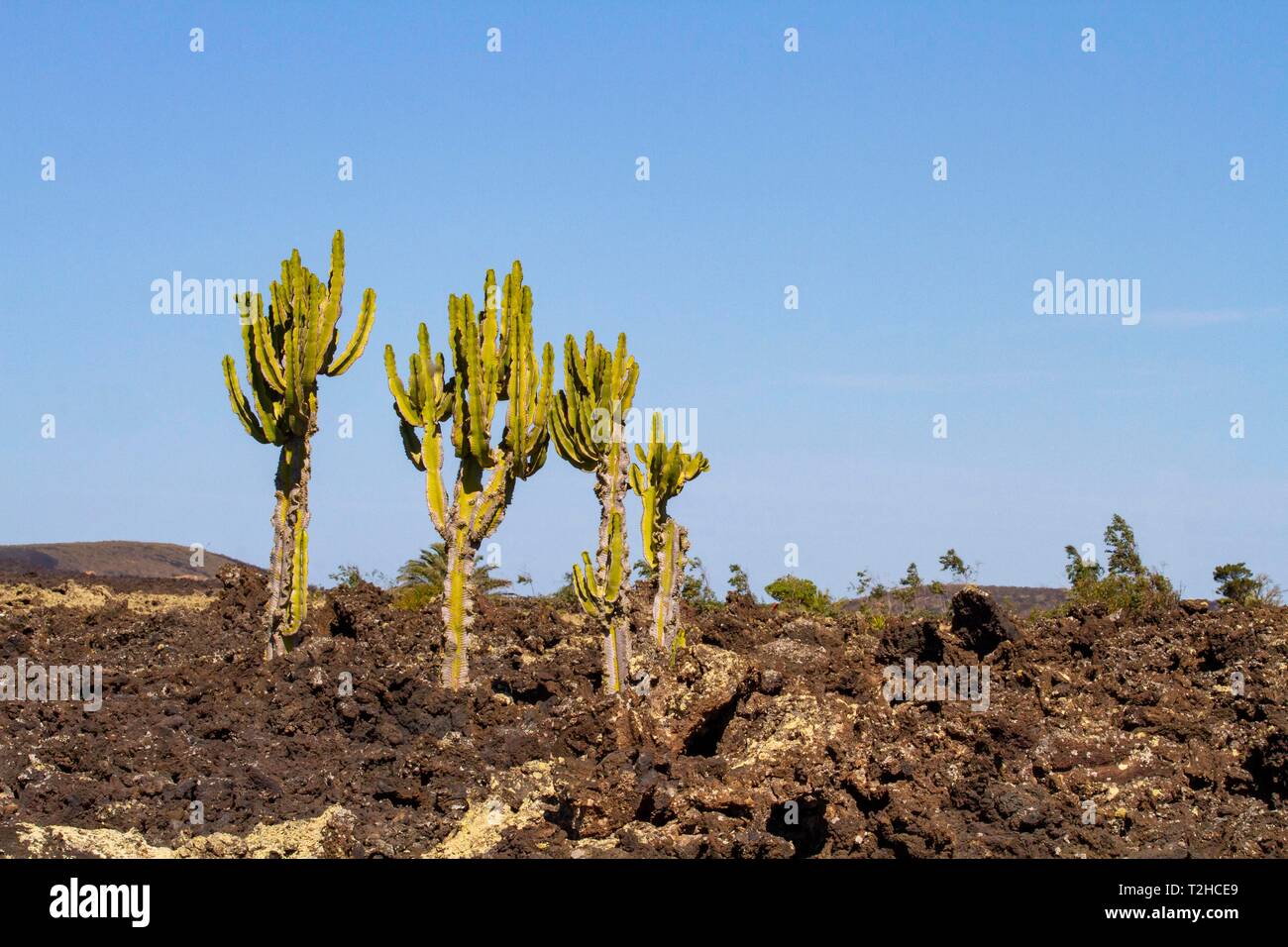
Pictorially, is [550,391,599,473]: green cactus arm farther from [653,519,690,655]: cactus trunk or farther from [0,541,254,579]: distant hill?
[0,541,254,579]: distant hill

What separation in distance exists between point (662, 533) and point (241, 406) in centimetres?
524

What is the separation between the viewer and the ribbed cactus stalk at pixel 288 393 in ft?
57.4

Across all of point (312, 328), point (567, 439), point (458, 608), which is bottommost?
point (458, 608)

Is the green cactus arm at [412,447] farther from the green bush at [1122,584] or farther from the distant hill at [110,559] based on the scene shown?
the distant hill at [110,559]

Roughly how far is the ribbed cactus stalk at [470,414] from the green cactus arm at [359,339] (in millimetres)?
937

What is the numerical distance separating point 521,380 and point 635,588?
5528 millimetres

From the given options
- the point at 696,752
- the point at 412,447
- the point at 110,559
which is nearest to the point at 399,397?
the point at 412,447

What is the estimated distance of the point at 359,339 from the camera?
59.1 ft

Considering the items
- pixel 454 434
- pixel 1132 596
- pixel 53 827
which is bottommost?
pixel 53 827

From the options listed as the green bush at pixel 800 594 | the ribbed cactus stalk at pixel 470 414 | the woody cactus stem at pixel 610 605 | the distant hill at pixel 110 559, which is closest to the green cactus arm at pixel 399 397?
the ribbed cactus stalk at pixel 470 414

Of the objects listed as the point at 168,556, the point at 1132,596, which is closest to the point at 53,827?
the point at 1132,596

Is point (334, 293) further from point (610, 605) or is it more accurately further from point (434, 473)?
point (610, 605)
